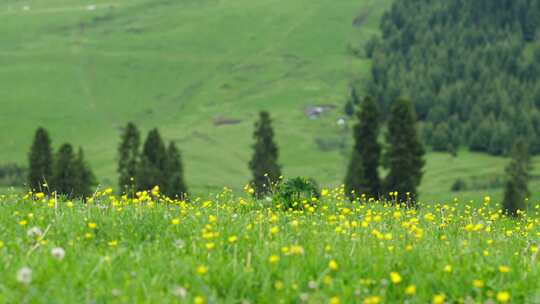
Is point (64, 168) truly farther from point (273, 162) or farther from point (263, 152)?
point (273, 162)

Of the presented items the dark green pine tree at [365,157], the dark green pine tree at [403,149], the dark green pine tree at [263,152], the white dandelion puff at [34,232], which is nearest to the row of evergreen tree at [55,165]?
the dark green pine tree at [263,152]

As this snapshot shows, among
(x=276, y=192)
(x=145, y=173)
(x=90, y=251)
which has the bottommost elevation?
(x=145, y=173)

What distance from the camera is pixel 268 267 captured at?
7.36 meters

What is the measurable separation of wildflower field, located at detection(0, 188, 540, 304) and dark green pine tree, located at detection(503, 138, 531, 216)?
7218 centimetres

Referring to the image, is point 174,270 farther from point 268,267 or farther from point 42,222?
point 42,222

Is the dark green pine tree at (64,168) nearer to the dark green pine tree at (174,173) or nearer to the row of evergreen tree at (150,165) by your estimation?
the row of evergreen tree at (150,165)

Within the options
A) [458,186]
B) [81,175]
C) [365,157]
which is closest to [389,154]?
[365,157]

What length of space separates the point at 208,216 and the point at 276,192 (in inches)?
157

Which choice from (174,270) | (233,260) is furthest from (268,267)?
(174,270)

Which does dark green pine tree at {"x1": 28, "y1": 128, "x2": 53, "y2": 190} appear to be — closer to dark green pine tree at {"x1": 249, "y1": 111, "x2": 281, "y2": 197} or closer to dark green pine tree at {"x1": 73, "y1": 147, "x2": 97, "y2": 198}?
dark green pine tree at {"x1": 73, "y1": 147, "x2": 97, "y2": 198}

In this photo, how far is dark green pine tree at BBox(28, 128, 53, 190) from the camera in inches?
3076

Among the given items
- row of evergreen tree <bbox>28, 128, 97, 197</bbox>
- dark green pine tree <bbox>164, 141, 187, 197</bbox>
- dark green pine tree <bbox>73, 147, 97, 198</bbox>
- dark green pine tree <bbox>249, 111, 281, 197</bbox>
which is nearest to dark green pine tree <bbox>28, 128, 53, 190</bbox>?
row of evergreen tree <bbox>28, 128, 97, 197</bbox>

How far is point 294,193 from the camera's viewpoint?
1363 cm

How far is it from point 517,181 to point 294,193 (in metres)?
82.9
